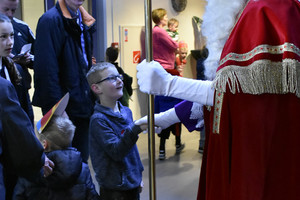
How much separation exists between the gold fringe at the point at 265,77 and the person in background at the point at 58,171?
0.85 m

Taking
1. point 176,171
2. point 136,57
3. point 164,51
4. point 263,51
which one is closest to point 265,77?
point 263,51

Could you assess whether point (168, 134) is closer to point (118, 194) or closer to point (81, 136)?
point (81, 136)

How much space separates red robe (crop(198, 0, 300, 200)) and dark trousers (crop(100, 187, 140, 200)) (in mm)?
694

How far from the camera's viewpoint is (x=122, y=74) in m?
3.29

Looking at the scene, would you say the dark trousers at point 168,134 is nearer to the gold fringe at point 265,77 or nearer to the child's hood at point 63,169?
the child's hood at point 63,169

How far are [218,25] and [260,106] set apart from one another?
14.5 inches

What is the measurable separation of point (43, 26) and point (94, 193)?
89cm

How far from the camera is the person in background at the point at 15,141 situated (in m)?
1.45

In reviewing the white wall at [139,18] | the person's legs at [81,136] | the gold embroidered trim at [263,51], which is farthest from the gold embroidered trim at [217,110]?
the white wall at [139,18]

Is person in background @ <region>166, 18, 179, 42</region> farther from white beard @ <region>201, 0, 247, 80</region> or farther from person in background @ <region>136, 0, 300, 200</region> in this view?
person in background @ <region>136, 0, 300, 200</region>

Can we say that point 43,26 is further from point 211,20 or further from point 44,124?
point 211,20

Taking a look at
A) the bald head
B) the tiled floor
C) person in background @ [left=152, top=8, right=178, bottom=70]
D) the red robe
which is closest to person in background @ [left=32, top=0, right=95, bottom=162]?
the bald head

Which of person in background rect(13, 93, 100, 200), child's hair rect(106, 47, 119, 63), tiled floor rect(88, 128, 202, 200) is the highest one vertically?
child's hair rect(106, 47, 119, 63)

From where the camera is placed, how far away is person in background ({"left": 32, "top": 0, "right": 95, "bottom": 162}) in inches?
84.7
